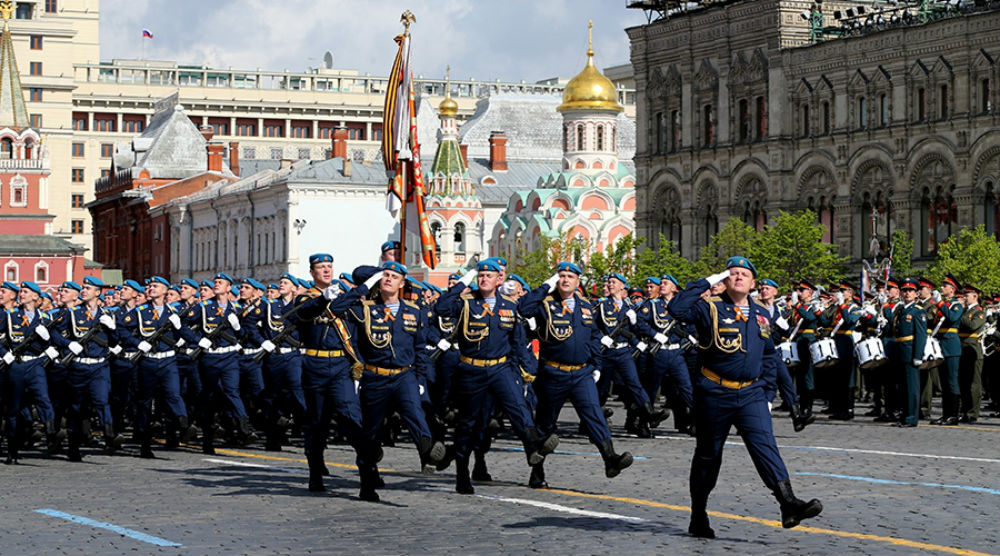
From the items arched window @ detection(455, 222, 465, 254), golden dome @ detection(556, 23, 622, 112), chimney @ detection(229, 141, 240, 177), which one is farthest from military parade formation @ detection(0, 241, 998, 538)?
chimney @ detection(229, 141, 240, 177)

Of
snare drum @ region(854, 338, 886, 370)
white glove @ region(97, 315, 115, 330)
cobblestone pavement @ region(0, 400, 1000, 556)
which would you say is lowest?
cobblestone pavement @ region(0, 400, 1000, 556)

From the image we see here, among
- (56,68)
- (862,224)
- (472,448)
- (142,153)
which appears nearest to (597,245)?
(862,224)

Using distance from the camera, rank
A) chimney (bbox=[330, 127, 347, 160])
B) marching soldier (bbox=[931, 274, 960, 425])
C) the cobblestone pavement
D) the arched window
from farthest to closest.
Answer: chimney (bbox=[330, 127, 347, 160]), the arched window, marching soldier (bbox=[931, 274, 960, 425]), the cobblestone pavement

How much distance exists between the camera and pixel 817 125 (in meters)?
64.1

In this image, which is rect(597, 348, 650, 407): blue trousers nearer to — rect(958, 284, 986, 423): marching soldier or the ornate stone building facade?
rect(958, 284, 986, 423): marching soldier

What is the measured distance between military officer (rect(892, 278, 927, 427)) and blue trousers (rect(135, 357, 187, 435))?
9268mm

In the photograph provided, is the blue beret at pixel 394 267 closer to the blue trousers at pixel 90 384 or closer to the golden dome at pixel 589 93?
the blue trousers at pixel 90 384

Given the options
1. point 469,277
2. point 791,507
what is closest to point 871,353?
point 469,277

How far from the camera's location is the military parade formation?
41.2ft

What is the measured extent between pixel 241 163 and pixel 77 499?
118 m

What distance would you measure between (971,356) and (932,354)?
3.35 feet

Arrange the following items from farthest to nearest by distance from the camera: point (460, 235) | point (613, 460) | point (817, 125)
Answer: point (460, 235)
point (817, 125)
point (613, 460)

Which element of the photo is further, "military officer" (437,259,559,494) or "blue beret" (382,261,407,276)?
"military officer" (437,259,559,494)

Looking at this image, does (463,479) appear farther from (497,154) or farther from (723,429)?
(497,154)
